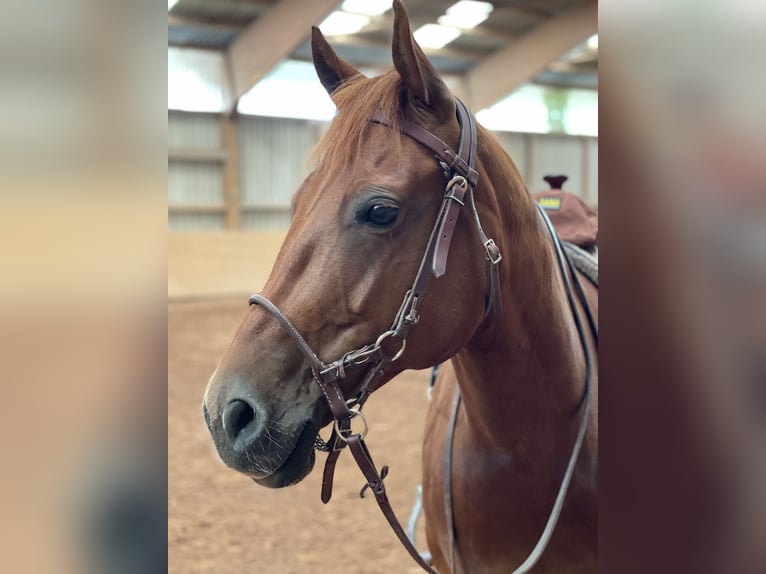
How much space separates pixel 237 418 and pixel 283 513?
251 cm

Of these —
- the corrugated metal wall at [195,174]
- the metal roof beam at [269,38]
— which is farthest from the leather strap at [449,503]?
the corrugated metal wall at [195,174]

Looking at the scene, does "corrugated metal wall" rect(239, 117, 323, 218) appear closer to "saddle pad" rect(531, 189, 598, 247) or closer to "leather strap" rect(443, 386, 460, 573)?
"saddle pad" rect(531, 189, 598, 247)

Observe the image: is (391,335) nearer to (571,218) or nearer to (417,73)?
(417,73)

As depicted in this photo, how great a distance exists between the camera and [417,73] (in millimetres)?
1085

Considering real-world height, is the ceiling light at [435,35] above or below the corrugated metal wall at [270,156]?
above

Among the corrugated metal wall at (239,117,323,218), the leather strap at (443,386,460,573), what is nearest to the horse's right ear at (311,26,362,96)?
the leather strap at (443,386,460,573)

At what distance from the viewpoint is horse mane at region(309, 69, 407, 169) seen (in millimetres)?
1082

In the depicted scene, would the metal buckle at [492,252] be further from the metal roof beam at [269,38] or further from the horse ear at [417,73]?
the metal roof beam at [269,38]

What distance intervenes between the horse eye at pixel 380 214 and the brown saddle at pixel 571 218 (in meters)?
1.15

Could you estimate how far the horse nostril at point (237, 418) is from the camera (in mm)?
965

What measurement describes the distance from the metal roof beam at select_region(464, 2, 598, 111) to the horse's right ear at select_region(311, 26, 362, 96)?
7924 mm
